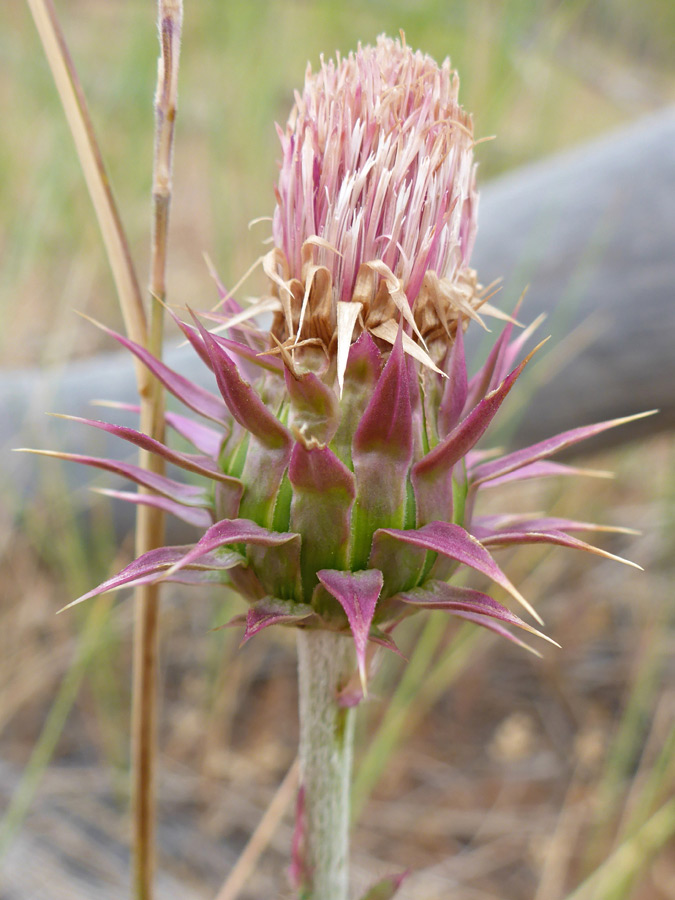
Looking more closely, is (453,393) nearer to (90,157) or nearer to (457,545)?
(457,545)

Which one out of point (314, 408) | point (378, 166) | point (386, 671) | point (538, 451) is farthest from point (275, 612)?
point (386, 671)

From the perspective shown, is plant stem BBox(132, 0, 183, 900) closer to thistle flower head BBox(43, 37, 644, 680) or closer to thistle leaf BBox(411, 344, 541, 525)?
thistle flower head BBox(43, 37, 644, 680)

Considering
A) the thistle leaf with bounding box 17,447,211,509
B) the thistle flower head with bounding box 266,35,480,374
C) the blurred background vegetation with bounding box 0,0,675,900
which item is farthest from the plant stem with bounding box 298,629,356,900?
the blurred background vegetation with bounding box 0,0,675,900

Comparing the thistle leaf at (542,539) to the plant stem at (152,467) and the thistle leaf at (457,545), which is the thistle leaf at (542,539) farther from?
the plant stem at (152,467)

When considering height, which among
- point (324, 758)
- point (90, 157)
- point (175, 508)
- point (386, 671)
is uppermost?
point (90, 157)

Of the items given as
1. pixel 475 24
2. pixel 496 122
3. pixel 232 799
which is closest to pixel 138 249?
pixel 475 24

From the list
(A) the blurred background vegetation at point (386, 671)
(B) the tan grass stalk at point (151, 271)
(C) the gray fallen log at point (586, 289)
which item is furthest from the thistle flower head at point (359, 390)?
(C) the gray fallen log at point (586, 289)

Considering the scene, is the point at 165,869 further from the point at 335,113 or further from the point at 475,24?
the point at 475,24

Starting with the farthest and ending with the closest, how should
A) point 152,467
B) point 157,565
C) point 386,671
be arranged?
point 386,671 → point 152,467 → point 157,565
